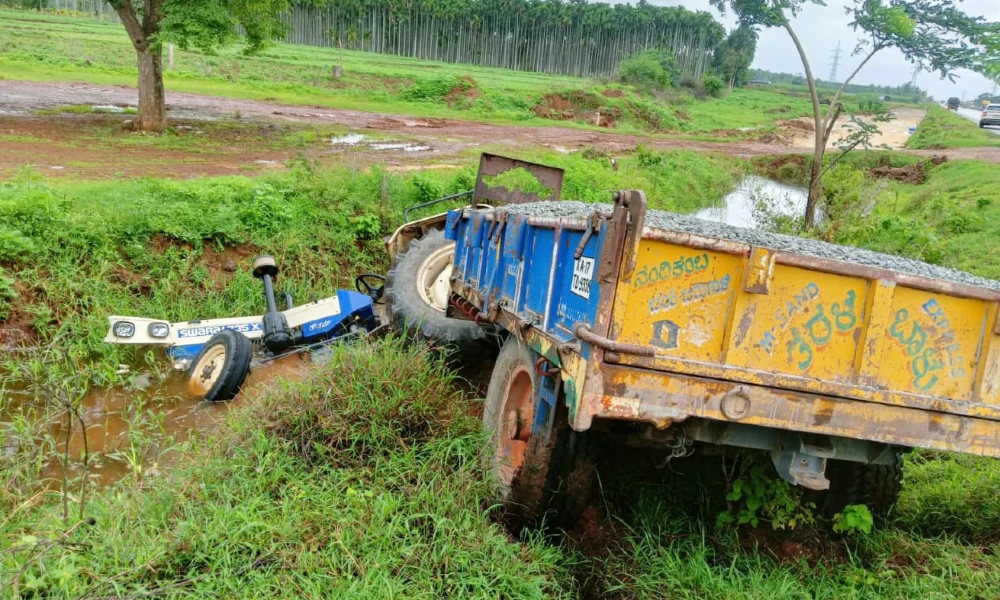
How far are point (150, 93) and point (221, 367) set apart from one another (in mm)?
10823

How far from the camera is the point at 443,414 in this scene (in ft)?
15.2

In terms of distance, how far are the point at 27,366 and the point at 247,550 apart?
3.81 m

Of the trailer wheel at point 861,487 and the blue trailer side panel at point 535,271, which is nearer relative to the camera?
the blue trailer side panel at point 535,271

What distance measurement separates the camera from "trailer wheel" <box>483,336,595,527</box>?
3.61 metres

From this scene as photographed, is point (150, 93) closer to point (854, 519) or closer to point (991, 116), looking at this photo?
point (854, 519)

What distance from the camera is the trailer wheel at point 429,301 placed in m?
6.10

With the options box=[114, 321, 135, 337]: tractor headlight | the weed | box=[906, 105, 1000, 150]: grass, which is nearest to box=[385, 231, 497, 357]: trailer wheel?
box=[114, 321, 135, 337]: tractor headlight

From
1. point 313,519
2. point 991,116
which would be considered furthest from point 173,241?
point 991,116

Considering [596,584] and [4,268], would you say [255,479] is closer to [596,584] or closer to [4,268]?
[596,584]

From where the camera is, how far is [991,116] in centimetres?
3353

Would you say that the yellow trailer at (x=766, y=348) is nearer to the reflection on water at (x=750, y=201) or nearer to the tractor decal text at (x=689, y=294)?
the tractor decal text at (x=689, y=294)

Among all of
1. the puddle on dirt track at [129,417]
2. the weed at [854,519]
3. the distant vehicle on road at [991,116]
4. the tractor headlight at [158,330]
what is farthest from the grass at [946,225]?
the distant vehicle on road at [991,116]

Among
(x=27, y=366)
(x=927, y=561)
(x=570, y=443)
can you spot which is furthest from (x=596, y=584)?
(x=27, y=366)

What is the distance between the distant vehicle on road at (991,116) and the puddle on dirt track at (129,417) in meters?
36.9
